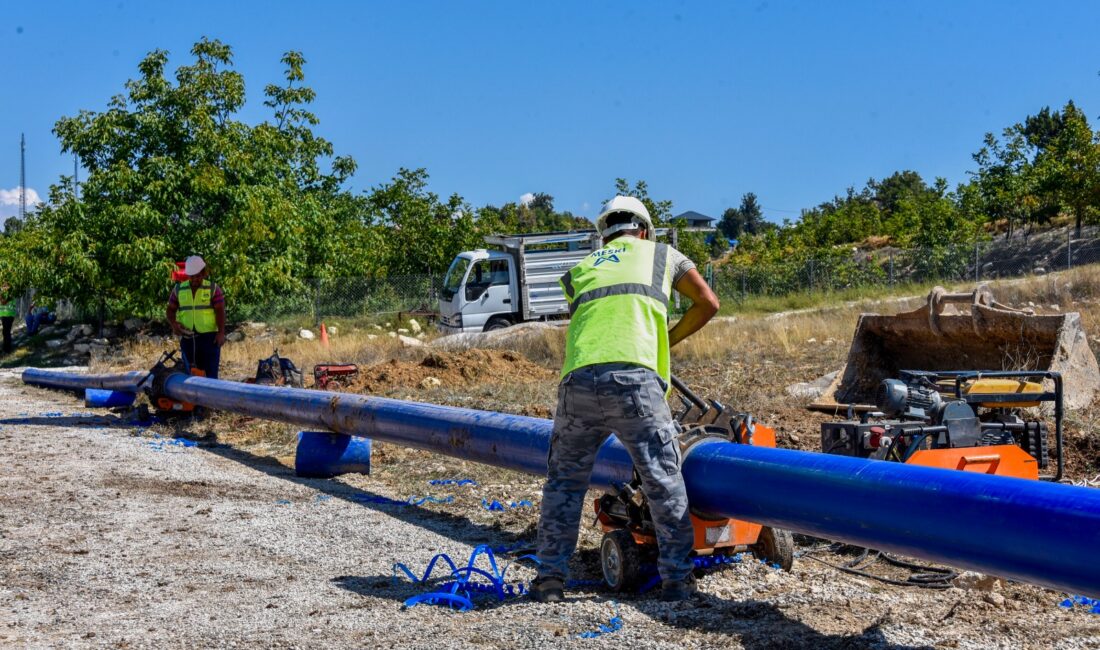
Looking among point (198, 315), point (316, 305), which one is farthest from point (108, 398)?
point (316, 305)

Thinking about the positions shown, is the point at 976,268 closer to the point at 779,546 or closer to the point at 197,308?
the point at 197,308

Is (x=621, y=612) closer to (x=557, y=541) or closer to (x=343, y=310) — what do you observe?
(x=557, y=541)

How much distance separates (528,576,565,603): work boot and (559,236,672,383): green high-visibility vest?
2.95ft

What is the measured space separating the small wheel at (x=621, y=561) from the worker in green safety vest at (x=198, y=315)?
743 centimetres

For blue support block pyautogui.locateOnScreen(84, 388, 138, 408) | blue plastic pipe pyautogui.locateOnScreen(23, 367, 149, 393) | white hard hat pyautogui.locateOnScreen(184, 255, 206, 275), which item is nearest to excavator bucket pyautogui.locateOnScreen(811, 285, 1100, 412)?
white hard hat pyautogui.locateOnScreen(184, 255, 206, 275)

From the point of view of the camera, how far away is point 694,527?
4895 millimetres

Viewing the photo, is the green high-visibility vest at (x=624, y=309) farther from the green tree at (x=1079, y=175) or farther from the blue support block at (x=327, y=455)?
the green tree at (x=1079, y=175)

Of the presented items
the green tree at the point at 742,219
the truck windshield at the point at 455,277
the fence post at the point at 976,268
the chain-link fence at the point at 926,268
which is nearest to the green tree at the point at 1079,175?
the chain-link fence at the point at 926,268

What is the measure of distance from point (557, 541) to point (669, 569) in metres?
0.50

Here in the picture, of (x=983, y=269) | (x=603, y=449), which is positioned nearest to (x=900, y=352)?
(x=603, y=449)

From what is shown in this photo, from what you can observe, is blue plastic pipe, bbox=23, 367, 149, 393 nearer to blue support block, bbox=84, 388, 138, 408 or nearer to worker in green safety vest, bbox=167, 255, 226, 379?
blue support block, bbox=84, 388, 138, 408

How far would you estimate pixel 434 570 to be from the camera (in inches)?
211

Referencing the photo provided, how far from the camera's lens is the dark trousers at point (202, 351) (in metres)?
11.6

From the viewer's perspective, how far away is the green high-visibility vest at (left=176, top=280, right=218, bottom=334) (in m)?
11.4
